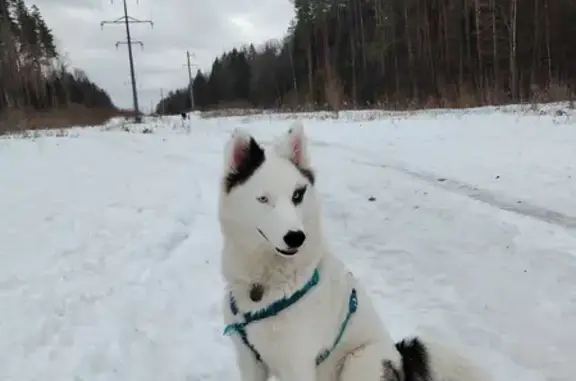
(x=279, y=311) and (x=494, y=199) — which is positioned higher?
(x=279, y=311)

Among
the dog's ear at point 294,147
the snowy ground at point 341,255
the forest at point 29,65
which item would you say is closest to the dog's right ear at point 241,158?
the dog's ear at point 294,147

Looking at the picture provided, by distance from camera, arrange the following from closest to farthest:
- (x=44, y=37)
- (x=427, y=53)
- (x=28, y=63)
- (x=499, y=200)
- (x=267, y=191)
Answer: (x=267, y=191) → (x=499, y=200) → (x=427, y=53) → (x=28, y=63) → (x=44, y=37)

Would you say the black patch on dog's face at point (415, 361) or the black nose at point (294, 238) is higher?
the black nose at point (294, 238)

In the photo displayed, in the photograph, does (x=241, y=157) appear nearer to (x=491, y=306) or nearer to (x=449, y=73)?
(x=491, y=306)

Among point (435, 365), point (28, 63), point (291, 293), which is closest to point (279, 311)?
point (291, 293)

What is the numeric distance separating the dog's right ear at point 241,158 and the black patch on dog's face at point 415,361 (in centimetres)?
113

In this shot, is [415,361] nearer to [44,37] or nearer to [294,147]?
[294,147]

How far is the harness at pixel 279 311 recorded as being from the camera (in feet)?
7.91

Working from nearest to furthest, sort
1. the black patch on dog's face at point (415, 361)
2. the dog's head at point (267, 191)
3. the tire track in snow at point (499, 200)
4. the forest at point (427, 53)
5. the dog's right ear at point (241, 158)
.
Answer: the dog's head at point (267, 191) < the dog's right ear at point (241, 158) < the black patch on dog's face at point (415, 361) < the tire track in snow at point (499, 200) < the forest at point (427, 53)

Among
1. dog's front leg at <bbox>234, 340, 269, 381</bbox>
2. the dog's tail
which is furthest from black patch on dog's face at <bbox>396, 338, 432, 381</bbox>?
dog's front leg at <bbox>234, 340, 269, 381</bbox>

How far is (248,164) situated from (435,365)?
1.27 meters

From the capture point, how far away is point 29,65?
57.3 metres

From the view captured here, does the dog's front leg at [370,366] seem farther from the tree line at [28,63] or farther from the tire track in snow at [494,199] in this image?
the tree line at [28,63]

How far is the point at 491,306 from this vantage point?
439cm
